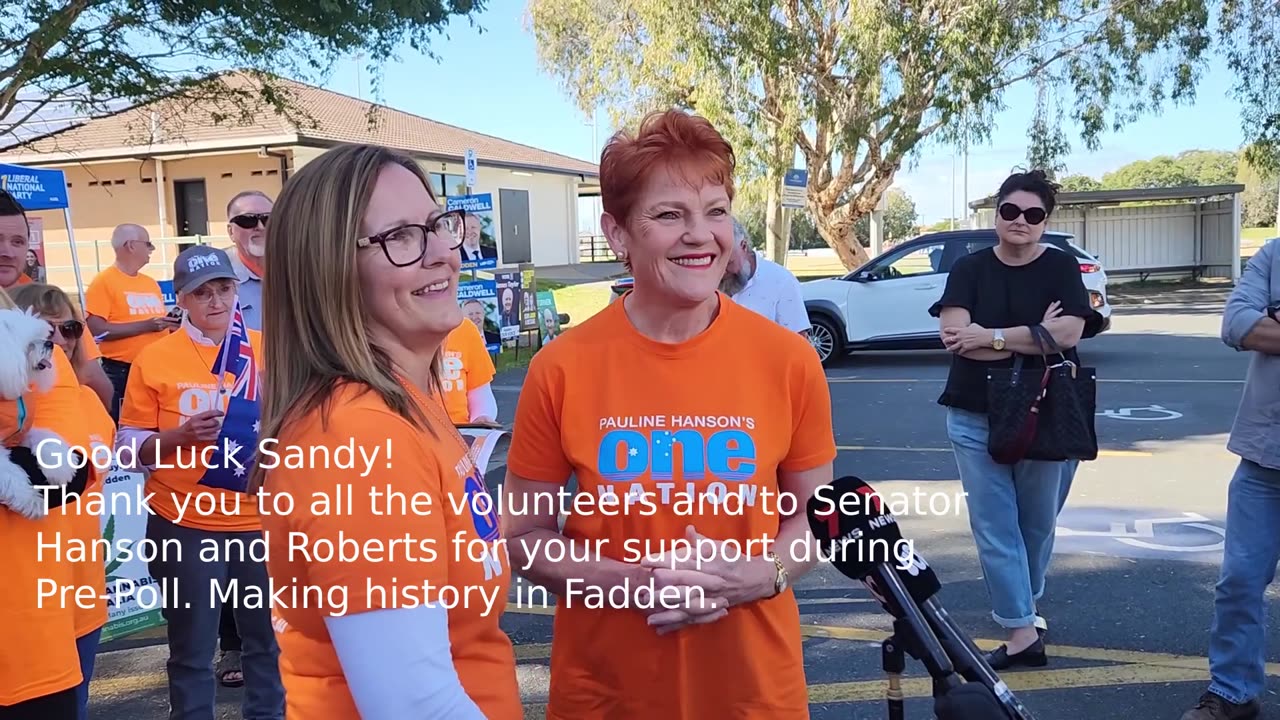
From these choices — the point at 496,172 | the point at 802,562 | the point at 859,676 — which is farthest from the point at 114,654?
the point at 496,172

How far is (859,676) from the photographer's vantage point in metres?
4.14

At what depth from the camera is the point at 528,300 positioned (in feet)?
51.0

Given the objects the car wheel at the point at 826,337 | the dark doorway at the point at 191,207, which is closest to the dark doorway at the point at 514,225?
the dark doorway at the point at 191,207

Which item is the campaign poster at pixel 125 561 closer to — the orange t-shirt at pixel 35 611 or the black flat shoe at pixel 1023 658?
the orange t-shirt at pixel 35 611

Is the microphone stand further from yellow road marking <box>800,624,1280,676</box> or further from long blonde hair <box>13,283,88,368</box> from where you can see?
long blonde hair <box>13,283,88,368</box>

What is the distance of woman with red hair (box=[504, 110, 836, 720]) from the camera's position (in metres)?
2.07

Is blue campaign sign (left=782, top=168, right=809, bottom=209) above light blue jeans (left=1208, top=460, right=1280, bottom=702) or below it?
above

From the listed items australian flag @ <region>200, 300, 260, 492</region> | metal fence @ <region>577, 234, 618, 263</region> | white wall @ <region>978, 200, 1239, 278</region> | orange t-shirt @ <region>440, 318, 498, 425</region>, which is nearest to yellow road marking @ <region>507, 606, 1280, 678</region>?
orange t-shirt @ <region>440, 318, 498, 425</region>

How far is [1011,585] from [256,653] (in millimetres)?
3106

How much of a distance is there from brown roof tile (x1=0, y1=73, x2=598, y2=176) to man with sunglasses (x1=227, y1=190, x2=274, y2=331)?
9.81m

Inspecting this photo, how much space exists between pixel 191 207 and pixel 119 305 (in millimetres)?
21906

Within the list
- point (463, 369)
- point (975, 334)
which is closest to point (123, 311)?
point (463, 369)

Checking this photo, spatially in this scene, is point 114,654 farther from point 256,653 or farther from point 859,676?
point 859,676

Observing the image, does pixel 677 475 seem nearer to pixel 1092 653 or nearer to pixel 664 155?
pixel 664 155
